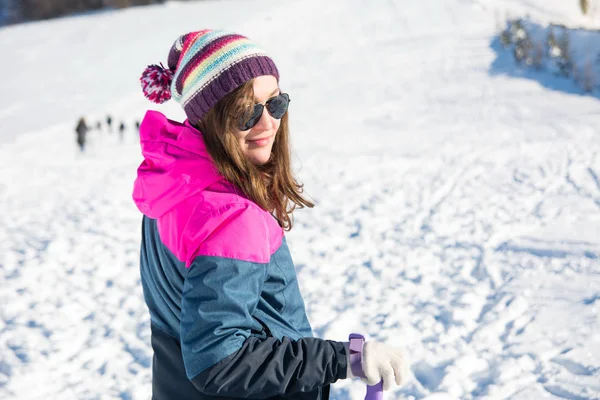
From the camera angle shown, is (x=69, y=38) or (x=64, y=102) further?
(x=69, y=38)

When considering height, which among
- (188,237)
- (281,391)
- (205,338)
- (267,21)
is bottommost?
(267,21)

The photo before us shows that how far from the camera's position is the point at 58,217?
5.84 m

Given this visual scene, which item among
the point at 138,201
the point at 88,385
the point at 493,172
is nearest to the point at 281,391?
the point at 138,201

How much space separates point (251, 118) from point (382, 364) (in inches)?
25.0

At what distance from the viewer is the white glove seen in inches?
49.7

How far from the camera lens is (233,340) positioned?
3.77 feet

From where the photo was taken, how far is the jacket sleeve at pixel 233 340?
1.13 metres

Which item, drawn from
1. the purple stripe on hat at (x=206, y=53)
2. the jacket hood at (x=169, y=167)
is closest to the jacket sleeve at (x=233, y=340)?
the jacket hood at (x=169, y=167)

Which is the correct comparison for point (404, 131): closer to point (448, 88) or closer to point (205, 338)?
point (448, 88)

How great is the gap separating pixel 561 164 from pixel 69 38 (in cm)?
1715

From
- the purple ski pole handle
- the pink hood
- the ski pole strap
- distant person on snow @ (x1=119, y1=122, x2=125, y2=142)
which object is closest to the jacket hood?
the pink hood

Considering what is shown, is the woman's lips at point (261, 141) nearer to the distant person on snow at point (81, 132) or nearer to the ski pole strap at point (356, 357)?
the ski pole strap at point (356, 357)

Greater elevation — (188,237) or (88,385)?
(188,237)

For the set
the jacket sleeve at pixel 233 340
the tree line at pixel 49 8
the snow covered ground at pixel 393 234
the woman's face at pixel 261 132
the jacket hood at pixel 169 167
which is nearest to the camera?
the jacket sleeve at pixel 233 340
